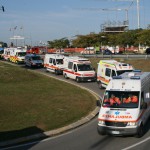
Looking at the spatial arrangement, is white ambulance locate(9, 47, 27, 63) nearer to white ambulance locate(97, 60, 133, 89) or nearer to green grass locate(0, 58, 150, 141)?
green grass locate(0, 58, 150, 141)

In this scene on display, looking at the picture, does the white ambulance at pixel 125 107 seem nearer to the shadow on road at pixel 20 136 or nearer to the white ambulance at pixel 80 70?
the shadow on road at pixel 20 136

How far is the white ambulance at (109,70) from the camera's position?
96.6 feet

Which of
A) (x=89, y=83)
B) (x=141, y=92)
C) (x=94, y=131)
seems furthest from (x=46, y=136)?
(x=89, y=83)

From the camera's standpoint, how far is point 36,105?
76.3ft

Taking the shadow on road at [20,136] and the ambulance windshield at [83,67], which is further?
the ambulance windshield at [83,67]

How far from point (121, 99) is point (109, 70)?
13.3 meters

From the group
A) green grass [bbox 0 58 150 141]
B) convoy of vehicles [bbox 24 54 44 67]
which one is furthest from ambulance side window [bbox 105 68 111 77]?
convoy of vehicles [bbox 24 54 44 67]

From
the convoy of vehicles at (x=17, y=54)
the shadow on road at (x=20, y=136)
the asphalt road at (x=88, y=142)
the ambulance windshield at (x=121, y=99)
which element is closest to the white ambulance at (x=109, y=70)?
the ambulance windshield at (x=121, y=99)

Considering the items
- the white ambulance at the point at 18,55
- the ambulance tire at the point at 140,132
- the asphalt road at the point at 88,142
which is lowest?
the asphalt road at the point at 88,142

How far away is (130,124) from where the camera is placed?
1528 cm

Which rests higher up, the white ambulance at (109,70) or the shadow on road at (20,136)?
the white ambulance at (109,70)

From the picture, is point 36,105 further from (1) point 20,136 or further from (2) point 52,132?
(1) point 20,136

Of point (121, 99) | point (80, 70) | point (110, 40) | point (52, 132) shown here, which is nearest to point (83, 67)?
point (80, 70)

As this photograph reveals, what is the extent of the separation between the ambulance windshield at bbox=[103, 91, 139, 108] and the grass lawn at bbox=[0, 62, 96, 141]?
2985mm
